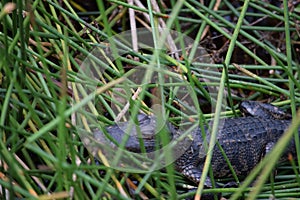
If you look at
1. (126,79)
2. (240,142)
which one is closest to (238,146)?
(240,142)

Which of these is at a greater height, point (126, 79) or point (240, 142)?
point (126, 79)

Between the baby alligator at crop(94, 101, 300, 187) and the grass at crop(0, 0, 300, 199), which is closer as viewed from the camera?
the grass at crop(0, 0, 300, 199)

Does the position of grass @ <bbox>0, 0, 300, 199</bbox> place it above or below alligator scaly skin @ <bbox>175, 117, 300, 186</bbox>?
above

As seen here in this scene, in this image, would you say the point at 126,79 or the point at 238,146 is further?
the point at 238,146

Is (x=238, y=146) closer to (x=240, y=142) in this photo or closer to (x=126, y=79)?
(x=240, y=142)

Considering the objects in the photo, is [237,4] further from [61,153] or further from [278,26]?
[61,153]

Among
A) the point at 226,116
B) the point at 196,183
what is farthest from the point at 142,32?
the point at 196,183
